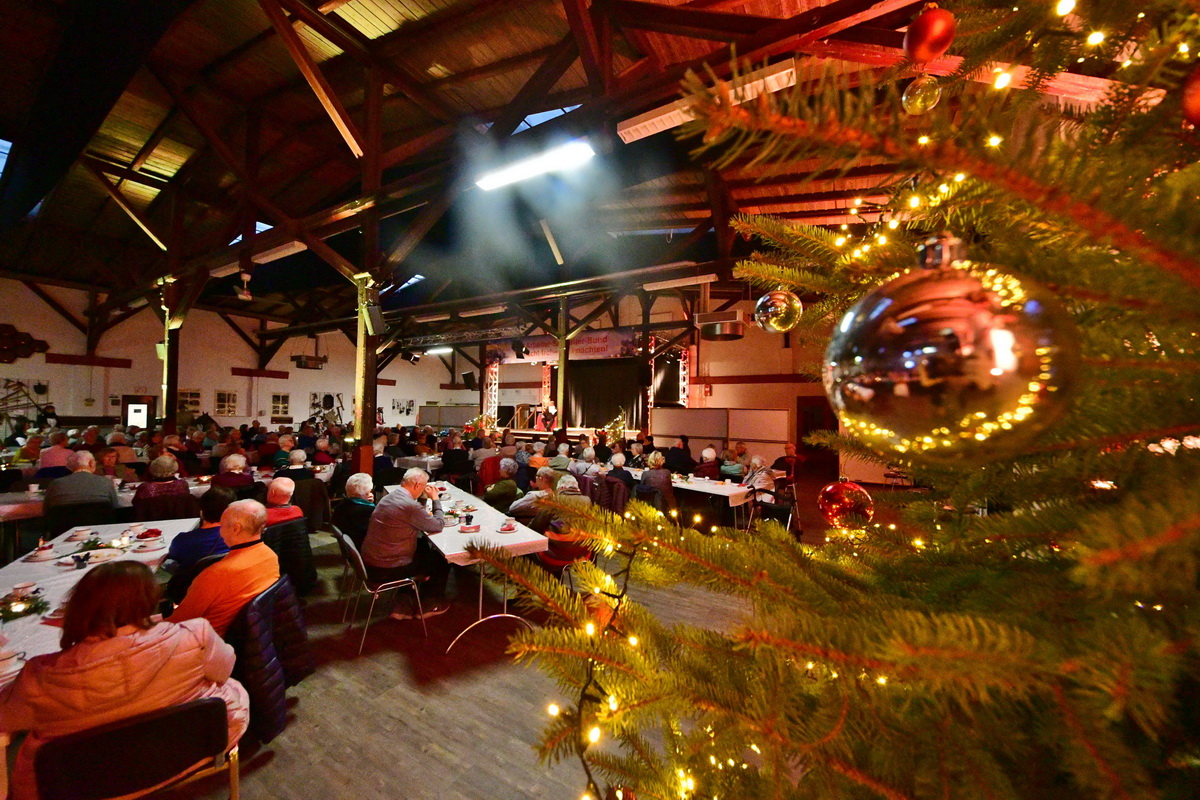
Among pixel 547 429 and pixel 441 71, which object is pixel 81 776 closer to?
pixel 441 71

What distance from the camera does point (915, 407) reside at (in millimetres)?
413

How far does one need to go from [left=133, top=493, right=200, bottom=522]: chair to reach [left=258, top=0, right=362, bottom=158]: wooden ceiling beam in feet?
13.0

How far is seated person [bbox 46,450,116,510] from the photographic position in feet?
13.2

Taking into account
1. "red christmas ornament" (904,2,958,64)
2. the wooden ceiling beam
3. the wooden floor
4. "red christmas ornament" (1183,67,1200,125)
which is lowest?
the wooden floor

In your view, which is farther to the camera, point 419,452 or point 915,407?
point 419,452

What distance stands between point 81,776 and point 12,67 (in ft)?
25.9

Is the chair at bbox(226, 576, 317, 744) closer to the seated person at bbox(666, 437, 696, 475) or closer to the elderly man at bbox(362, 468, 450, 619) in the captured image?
the elderly man at bbox(362, 468, 450, 619)

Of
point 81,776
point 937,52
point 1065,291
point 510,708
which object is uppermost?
point 937,52

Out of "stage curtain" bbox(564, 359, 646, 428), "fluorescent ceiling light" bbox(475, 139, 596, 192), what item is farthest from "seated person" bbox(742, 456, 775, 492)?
"stage curtain" bbox(564, 359, 646, 428)

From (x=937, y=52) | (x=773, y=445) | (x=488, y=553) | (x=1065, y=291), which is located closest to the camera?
(x=1065, y=291)

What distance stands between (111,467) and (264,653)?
17.3 feet

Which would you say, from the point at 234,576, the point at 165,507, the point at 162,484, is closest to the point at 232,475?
the point at 162,484

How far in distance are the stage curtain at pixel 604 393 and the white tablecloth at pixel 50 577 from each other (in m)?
10.4

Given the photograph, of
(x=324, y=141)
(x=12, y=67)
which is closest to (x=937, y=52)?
(x=324, y=141)
